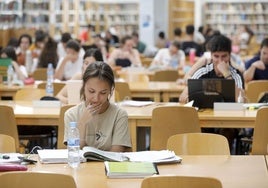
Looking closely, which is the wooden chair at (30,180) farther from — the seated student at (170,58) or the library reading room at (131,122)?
the seated student at (170,58)

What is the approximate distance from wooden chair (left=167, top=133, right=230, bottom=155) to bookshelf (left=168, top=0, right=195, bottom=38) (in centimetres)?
1643

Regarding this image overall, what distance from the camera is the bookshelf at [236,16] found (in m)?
23.0

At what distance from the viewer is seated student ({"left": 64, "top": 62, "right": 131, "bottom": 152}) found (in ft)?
17.6

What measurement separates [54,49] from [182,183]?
8.86 metres

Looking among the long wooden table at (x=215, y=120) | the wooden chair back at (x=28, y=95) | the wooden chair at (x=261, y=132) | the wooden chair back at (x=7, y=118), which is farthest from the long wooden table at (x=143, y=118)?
the wooden chair back at (x=28, y=95)

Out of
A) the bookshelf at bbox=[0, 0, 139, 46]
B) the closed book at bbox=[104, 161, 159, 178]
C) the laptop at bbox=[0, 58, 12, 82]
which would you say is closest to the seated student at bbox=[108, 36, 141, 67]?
the laptop at bbox=[0, 58, 12, 82]

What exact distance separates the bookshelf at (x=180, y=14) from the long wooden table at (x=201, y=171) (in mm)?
16748

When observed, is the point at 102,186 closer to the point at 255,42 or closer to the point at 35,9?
the point at 35,9

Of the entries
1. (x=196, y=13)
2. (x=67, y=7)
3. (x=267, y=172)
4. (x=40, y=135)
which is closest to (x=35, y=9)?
(x=67, y=7)

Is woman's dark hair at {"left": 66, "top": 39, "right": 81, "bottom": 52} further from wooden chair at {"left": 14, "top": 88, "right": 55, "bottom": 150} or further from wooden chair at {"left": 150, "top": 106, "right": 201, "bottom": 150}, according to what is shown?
wooden chair at {"left": 150, "top": 106, "right": 201, "bottom": 150}

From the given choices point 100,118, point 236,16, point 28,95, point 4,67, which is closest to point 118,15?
point 236,16

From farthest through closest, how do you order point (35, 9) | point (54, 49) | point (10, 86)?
point (35, 9), point (54, 49), point (10, 86)

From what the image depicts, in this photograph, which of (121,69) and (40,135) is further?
(121,69)

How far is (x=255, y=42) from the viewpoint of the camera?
21578 mm
